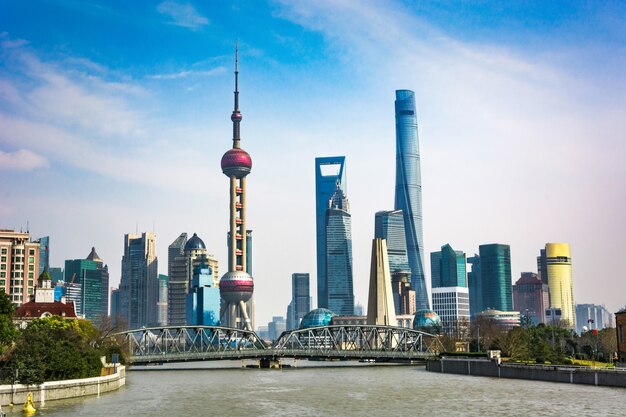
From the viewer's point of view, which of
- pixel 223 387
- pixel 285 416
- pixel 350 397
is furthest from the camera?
pixel 223 387

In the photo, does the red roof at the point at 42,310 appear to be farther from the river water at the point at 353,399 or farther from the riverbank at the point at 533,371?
the riverbank at the point at 533,371

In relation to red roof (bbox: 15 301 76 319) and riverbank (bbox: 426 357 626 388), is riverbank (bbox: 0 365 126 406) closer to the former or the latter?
riverbank (bbox: 426 357 626 388)

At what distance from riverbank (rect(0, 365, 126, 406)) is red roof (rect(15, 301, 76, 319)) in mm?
64960

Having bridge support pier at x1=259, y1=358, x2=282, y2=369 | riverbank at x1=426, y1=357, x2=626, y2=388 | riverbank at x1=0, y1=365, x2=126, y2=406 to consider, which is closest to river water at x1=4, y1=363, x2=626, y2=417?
riverbank at x1=0, y1=365, x2=126, y2=406

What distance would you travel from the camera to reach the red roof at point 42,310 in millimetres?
169625

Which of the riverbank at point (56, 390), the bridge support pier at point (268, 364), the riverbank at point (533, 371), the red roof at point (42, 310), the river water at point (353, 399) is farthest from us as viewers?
the bridge support pier at point (268, 364)

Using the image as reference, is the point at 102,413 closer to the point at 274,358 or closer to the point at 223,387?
the point at 223,387

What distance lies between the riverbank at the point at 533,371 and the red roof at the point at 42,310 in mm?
76410

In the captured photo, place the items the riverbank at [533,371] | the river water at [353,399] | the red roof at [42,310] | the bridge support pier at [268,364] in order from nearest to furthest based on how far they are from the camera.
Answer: the river water at [353,399]
the riverbank at [533,371]
the red roof at [42,310]
the bridge support pier at [268,364]

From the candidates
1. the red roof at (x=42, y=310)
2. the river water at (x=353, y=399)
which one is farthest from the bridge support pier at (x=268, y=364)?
the river water at (x=353, y=399)

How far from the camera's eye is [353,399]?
99.8 m

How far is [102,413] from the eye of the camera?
270 ft

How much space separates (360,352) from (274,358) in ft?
66.3

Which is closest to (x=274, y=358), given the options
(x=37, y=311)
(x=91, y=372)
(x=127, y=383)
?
(x=37, y=311)
